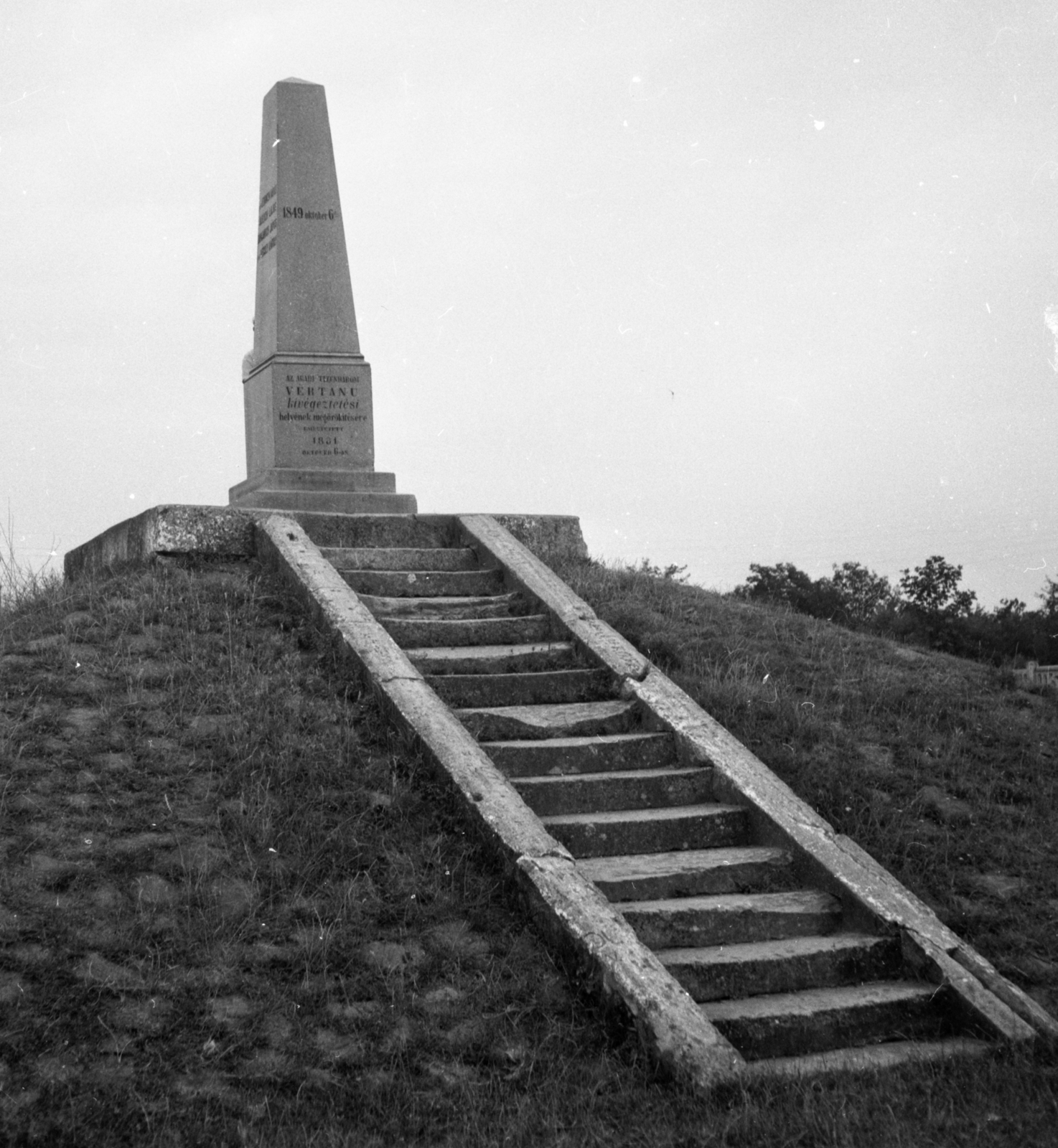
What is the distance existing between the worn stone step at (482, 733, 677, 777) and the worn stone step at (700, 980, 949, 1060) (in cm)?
173

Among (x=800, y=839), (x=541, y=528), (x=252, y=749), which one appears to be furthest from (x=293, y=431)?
(x=800, y=839)

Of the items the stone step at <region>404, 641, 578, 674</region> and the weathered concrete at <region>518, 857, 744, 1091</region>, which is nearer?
the weathered concrete at <region>518, 857, 744, 1091</region>

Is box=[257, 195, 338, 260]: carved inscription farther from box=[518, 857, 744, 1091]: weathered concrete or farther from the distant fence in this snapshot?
box=[518, 857, 744, 1091]: weathered concrete

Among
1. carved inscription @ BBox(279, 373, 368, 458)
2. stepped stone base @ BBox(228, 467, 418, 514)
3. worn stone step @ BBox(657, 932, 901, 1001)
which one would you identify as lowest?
worn stone step @ BBox(657, 932, 901, 1001)

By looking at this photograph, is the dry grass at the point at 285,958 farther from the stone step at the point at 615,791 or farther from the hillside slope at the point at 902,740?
the stone step at the point at 615,791

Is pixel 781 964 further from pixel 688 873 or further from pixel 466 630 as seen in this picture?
pixel 466 630

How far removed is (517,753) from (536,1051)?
6.93ft

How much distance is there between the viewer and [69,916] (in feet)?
17.1

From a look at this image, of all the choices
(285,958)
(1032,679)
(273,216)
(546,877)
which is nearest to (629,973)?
(546,877)

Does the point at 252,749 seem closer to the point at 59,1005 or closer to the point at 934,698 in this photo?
the point at 59,1005

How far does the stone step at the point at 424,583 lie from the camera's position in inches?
349

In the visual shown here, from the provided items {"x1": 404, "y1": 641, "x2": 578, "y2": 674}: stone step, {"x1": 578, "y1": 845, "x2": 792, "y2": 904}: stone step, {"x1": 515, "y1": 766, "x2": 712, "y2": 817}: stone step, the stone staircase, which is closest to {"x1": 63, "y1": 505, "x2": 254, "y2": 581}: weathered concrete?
the stone staircase

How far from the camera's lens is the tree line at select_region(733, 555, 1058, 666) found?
18.5 meters

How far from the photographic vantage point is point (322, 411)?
1108cm
